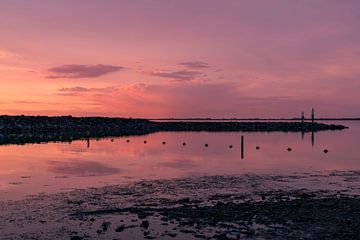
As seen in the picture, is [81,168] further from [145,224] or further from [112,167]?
[145,224]

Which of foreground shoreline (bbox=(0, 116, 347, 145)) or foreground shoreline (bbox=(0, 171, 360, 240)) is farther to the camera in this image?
foreground shoreline (bbox=(0, 116, 347, 145))

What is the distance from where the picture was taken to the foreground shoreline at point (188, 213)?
14609 mm

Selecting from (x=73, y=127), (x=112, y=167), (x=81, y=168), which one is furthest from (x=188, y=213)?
(x=73, y=127)

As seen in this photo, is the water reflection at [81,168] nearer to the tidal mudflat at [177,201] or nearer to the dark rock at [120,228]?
the tidal mudflat at [177,201]

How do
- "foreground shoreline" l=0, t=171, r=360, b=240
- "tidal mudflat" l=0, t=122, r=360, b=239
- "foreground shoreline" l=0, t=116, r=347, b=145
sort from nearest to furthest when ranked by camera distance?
"foreground shoreline" l=0, t=171, r=360, b=240 < "tidal mudflat" l=0, t=122, r=360, b=239 < "foreground shoreline" l=0, t=116, r=347, b=145

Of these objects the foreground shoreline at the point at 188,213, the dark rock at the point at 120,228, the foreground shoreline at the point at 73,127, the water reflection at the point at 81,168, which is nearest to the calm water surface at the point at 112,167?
the water reflection at the point at 81,168

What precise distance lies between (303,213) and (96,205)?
8.60 meters

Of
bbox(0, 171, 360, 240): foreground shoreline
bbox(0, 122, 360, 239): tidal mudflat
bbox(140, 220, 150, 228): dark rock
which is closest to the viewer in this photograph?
bbox(0, 171, 360, 240): foreground shoreline

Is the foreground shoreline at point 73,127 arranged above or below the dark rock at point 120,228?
above

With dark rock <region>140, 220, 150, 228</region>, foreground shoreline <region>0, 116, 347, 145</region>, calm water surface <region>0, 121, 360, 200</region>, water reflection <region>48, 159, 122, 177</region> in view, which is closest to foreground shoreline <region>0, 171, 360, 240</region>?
dark rock <region>140, 220, 150, 228</region>

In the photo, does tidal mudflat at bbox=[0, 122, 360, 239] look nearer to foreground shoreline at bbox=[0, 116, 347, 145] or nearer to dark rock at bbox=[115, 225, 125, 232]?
dark rock at bbox=[115, 225, 125, 232]

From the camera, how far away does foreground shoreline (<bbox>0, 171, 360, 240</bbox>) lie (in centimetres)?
1461

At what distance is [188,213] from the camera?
1734 cm

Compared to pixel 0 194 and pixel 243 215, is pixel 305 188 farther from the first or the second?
pixel 0 194
